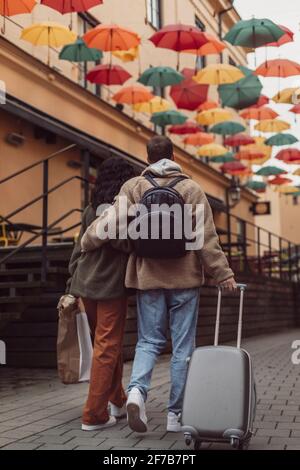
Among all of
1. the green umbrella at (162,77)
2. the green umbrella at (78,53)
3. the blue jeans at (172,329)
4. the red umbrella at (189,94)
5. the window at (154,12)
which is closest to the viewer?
the blue jeans at (172,329)

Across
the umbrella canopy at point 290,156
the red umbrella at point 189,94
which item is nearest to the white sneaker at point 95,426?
the red umbrella at point 189,94

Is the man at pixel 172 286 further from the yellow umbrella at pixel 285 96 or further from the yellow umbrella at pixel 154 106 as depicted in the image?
the yellow umbrella at pixel 154 106

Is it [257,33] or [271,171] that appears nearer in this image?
[257,33]

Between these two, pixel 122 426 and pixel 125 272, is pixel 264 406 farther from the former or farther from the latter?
pixel 125 272

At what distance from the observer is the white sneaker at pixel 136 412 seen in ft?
14.0

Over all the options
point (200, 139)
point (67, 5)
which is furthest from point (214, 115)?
point (67, 5)

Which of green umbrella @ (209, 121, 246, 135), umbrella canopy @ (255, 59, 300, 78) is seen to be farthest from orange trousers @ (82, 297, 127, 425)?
green umbrella @ (209, 121, 246, 135)

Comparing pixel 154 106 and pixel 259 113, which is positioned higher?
pixel 259 113

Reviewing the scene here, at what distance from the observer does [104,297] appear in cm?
474

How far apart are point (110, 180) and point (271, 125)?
12824 millimetres

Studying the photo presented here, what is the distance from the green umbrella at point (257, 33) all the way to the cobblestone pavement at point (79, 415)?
21.1ft

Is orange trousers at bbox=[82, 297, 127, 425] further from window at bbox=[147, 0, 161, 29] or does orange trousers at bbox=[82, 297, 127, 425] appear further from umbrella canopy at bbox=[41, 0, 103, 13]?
window at bbox=[147, 0, 161, 29]

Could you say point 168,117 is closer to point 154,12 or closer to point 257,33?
point 257,33

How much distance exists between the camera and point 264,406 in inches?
228
